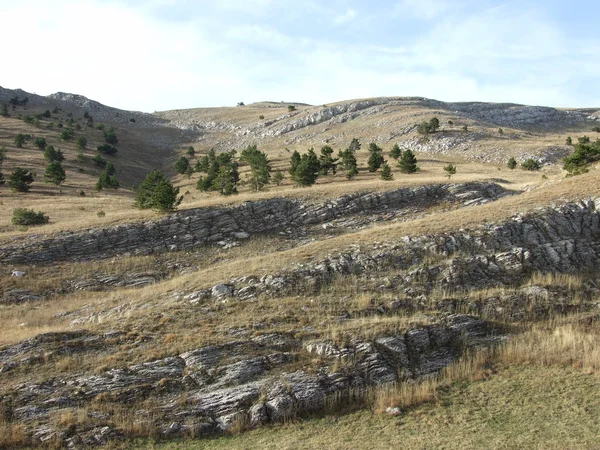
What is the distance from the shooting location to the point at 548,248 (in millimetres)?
→ 22688

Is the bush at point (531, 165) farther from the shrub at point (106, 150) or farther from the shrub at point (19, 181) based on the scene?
the shrub at point (106, 150)

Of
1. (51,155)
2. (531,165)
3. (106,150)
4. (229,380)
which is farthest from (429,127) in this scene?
(229,380)

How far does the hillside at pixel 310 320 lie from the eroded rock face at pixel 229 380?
0.06m

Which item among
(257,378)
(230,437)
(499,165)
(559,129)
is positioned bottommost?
(230,437)

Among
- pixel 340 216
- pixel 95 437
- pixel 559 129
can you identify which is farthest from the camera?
pixel 559 129

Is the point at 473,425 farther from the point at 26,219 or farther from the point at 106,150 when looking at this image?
the point at 106,150

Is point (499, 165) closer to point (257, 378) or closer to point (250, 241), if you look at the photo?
point (250, 241)

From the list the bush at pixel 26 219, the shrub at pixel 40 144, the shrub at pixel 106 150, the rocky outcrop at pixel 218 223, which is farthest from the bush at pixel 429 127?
the shrub at pixel 40 144

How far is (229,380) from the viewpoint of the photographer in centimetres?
1420

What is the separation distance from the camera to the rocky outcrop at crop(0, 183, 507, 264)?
28859 millimetres

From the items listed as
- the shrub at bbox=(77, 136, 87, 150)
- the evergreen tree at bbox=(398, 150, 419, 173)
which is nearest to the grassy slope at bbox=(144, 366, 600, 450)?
the evergreen tree at bbox=(398, 150, 419, 173)

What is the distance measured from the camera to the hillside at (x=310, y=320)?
12.7 meters

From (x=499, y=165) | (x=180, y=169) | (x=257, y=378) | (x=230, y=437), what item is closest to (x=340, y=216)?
(x=257, y=378)

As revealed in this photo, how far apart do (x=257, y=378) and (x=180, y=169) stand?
64.2m
